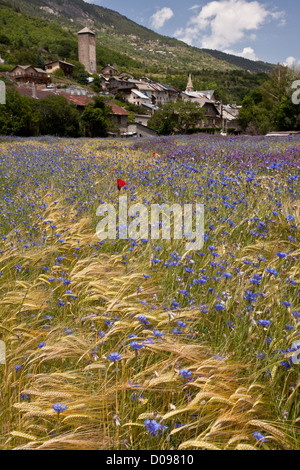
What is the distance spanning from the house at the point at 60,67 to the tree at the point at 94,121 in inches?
2888

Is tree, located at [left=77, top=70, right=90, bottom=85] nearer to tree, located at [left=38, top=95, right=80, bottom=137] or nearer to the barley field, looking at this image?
tree, located at [left=38, top=95, right=80, bottom=137]

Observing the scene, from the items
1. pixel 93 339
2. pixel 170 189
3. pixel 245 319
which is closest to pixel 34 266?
pixel 93 339

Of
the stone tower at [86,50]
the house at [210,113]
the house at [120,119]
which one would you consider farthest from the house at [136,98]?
the stone tower at [86,50]

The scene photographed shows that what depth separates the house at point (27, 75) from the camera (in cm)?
8755

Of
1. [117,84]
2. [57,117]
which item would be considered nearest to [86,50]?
[117,84]

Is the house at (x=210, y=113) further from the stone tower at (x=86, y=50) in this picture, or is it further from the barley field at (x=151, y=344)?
the barley field at (x=151, y=344)

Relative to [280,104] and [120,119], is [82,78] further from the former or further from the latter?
[280,104]

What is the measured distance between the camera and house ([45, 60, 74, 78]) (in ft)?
360

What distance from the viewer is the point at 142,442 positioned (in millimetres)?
1534

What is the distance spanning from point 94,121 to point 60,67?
263ft

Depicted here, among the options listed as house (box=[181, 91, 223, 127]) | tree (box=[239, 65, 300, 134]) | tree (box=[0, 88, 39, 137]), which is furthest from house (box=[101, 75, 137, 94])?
tree (box=[0, 88, 39, 137])

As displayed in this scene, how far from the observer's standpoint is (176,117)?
56.1 m
